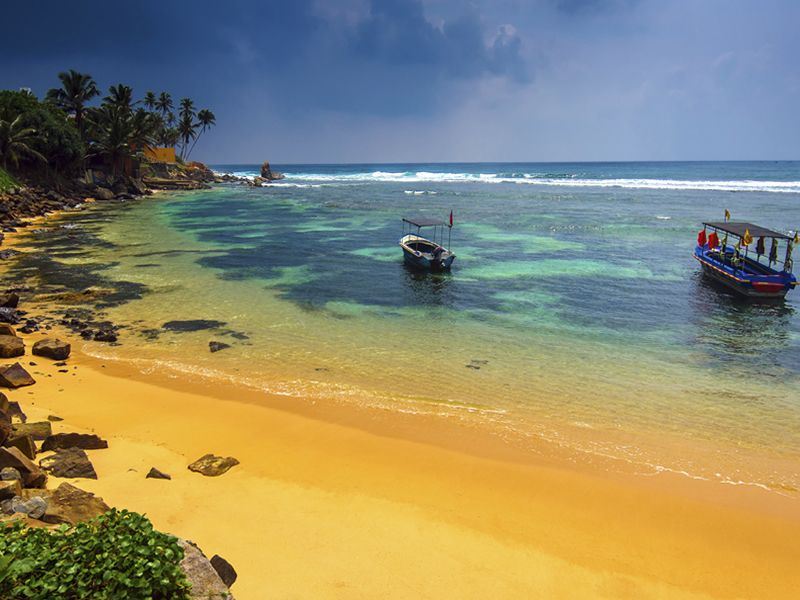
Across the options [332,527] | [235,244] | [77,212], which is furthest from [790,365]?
[77,212]

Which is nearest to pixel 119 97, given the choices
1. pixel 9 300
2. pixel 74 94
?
pixel 74 94

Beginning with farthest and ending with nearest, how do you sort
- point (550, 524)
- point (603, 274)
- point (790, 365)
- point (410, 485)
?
point (603, 274) < point (790, 365) < point (410, 485) < point (550, 524)

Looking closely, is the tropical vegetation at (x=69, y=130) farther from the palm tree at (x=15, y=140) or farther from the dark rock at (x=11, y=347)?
the dark rock at (x=11, y=347)

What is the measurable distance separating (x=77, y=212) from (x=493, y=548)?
59.7 meters

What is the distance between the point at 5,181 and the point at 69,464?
51.2 metres

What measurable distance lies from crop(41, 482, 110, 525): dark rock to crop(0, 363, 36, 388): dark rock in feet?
24.0

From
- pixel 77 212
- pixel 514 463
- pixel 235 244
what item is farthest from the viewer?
pixel 77 212

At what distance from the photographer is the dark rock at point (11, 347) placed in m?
15.5

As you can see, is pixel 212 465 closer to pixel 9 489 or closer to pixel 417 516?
pixel 9 489

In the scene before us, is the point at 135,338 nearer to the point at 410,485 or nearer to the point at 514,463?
the point at 410,485

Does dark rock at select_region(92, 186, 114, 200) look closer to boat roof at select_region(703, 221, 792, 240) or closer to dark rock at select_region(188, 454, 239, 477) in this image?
dark rock at select_region(188, 454, 239, 477)

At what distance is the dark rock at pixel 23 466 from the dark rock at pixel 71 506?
733 millimetres

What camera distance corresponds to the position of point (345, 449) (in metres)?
11.6

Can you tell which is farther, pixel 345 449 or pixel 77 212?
pixel 77 212
